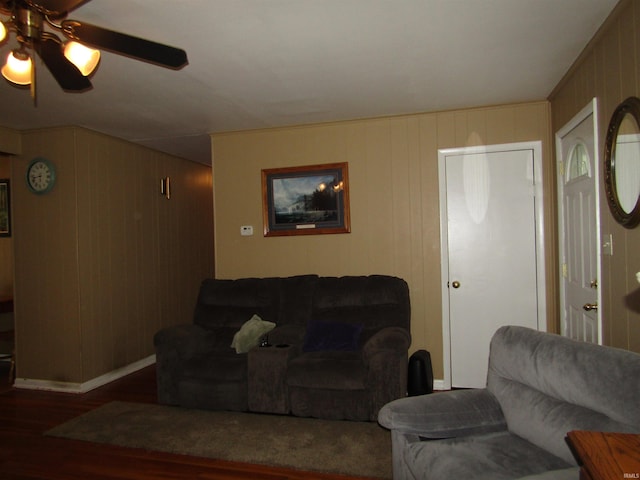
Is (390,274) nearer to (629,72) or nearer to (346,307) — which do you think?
(346,307)

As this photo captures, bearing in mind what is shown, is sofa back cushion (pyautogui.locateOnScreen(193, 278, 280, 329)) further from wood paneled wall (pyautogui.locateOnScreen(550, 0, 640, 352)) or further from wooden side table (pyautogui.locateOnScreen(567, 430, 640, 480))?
wooden side table (pyautogui.locateOnScreen(567, 430, 640, 480))

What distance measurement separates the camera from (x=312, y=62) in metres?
2.76

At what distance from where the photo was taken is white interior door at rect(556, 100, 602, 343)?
2639 millimetres

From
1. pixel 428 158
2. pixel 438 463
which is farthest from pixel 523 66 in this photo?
pixel 438 463

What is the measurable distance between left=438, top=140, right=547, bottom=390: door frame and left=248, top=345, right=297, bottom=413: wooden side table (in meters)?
1.54

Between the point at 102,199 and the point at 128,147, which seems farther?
the point at 128,147

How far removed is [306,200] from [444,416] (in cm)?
266

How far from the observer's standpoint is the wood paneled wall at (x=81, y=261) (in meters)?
4.09

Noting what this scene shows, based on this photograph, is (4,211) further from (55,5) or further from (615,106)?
(615,106)

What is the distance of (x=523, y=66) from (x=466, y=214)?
Answer: 52.8 inches

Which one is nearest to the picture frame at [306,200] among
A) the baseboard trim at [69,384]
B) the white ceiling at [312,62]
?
the white ceiling at [312,62]

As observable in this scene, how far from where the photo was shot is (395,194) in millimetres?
4016

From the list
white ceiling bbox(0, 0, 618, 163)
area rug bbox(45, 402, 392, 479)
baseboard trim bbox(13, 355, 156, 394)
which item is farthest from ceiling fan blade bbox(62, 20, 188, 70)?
baseboard trim bbox(13, 355, 156, 394)

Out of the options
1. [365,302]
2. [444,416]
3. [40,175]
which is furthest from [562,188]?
[40,175]
